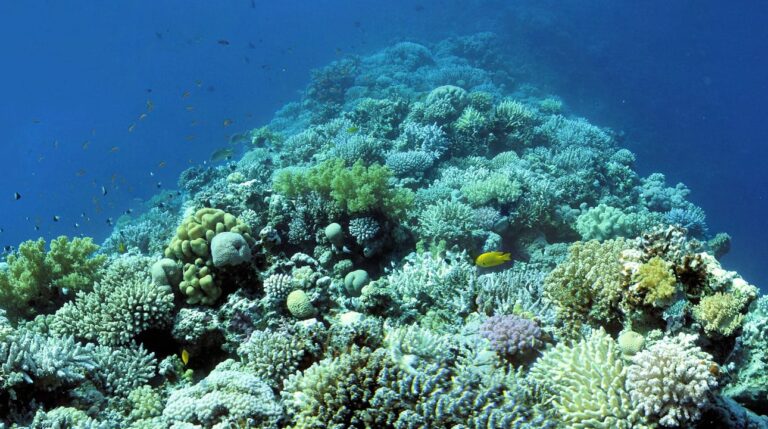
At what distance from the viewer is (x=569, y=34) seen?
42938mm

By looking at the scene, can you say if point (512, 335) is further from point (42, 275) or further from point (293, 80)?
point (293, 80)

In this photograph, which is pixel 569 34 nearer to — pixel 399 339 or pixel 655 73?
pixel 655 73

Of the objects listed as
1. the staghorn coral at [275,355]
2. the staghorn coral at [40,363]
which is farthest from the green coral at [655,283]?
the staghorn coral at [40,363]

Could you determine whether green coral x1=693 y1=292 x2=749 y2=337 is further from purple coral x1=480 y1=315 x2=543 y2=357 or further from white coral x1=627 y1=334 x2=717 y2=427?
purple coral x1=480 y1=315 x2=543 y2=357

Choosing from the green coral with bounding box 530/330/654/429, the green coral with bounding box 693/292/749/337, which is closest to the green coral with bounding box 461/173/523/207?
the green coral with bounding box 693/292/749/337

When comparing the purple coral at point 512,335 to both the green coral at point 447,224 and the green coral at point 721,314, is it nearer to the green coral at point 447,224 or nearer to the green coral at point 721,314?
the green coral at point 721,314

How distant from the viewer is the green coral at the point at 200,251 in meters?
5.72

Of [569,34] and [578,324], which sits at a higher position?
[569,34]

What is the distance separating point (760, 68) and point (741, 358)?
9789cm

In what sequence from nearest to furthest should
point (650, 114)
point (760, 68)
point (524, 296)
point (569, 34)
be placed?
point (524, 296)
point (569, 34)
point (650, 114)
point (760, 68)

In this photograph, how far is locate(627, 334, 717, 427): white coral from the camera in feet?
10.3

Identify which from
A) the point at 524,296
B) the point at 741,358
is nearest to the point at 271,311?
the point at 524,296

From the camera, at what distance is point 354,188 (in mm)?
7102

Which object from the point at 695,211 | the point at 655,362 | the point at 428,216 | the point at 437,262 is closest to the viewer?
the point at 655,362
